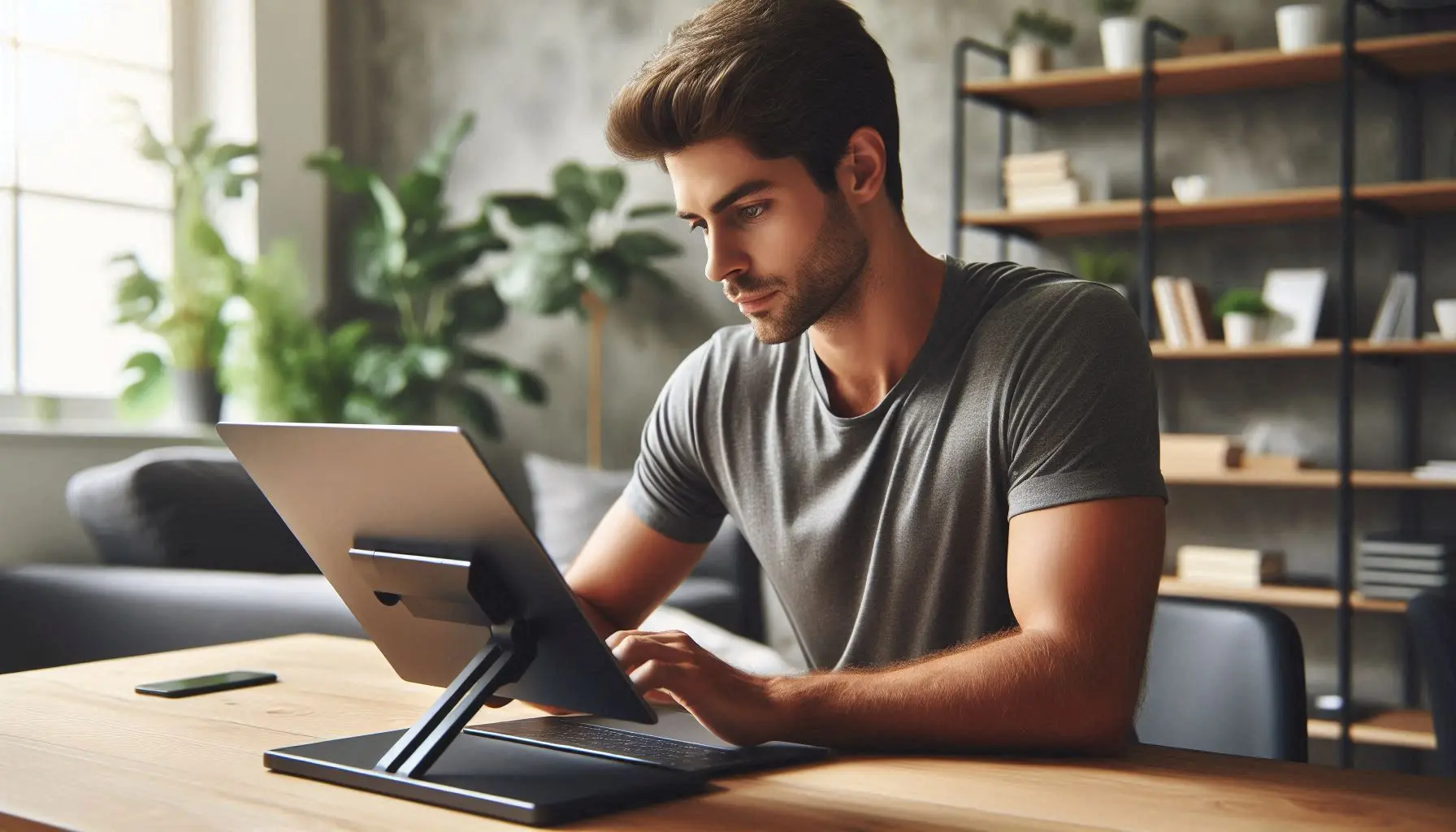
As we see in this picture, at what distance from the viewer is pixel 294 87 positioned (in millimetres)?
4816

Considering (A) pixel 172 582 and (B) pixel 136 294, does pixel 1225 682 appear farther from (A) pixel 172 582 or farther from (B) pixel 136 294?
(B) pixel 136 294

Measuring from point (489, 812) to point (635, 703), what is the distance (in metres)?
0.13

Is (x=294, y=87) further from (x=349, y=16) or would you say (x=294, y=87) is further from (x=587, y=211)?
(x=587, y=211)

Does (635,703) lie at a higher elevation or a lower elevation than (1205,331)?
lower

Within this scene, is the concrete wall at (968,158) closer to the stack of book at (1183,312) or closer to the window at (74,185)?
the stack of book at (1183,312)

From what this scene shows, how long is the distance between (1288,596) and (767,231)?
105 inches

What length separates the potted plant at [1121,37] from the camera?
3.81 meters

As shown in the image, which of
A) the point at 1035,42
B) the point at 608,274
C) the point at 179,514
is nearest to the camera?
the point at 179,514

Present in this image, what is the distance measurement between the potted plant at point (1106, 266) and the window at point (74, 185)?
2.79 meters

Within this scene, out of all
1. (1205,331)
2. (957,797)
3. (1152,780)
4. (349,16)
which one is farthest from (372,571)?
(349,16)

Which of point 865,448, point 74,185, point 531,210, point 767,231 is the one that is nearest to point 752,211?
point 767,231

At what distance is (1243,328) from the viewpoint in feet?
12.0

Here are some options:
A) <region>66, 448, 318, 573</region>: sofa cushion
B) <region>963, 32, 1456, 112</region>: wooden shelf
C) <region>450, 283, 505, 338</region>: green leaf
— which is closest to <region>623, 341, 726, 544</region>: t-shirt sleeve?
<region>66, 448, 318, 573</region>: sofa cushion

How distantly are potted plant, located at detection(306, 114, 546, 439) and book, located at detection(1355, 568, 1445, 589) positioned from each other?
253 centimetres
